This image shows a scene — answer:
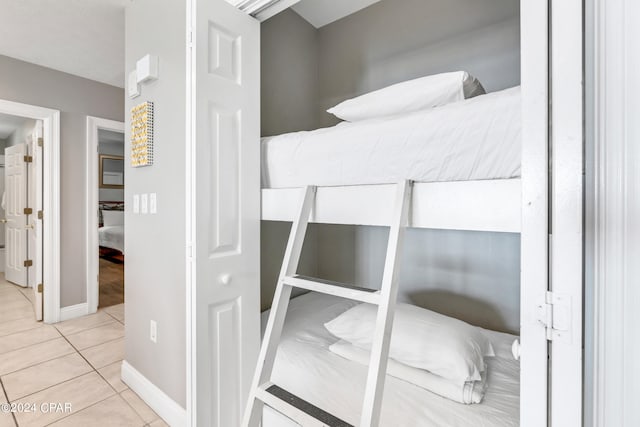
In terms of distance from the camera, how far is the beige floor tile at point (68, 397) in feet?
5.48

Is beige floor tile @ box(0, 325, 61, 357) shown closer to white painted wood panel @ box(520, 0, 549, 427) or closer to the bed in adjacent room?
the bed in adjacent room

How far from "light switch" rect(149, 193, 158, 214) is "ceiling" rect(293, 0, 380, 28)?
1.78m

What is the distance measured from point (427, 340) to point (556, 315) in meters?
0.78

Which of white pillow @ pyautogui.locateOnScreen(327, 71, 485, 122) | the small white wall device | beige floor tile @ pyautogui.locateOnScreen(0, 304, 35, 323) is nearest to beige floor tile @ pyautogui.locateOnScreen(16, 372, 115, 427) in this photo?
beige floor tile @ pyautogui.locateOnScreen(0, 304, 35, 323)

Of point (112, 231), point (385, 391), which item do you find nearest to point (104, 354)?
point (385, 391)

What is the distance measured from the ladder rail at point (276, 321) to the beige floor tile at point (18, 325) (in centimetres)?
302

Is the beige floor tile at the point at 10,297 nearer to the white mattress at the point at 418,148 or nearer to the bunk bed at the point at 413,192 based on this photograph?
the bunk bed at the point at 413,192

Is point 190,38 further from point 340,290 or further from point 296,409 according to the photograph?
point 296,409

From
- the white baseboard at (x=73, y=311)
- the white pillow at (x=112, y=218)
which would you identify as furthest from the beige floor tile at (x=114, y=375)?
the white pillow at (x=112, y=218)

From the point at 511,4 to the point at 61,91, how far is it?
3.88 meters

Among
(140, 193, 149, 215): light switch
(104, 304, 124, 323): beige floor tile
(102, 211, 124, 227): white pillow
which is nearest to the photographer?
(140, 193, 149, 215): light switch

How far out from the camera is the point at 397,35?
2209 mm

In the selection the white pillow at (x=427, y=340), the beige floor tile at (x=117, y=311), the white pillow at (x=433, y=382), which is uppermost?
the white pillow at (x=427, y=340)

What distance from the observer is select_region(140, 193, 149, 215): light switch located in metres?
1.79
